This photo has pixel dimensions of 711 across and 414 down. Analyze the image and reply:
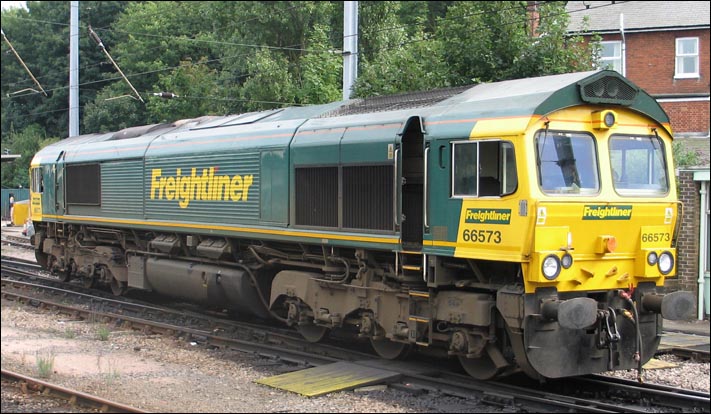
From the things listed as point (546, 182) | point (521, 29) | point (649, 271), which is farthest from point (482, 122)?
point (521, 29)

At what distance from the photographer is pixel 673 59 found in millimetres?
26969

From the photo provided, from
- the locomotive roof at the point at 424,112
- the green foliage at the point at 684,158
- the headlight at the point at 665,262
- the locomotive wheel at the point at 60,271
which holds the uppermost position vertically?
the locomotive roof at the point at 424,112

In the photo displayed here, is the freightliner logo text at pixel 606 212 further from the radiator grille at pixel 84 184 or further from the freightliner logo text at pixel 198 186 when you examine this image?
the radiator grille at pixel 84 184

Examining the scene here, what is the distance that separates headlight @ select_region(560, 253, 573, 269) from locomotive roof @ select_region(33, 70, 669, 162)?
60.1 inches

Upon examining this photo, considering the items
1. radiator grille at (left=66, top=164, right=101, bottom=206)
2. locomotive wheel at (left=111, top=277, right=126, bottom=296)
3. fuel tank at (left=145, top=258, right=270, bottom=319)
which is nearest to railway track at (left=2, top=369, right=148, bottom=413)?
fuel tank at (left=145, top=258, right=270, bottom=319)

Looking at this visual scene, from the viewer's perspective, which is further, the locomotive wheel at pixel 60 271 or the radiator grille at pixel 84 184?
the locomotive wheel at pixel 60 271

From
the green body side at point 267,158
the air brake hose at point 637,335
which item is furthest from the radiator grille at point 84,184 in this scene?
the air brake hose at point 637,335

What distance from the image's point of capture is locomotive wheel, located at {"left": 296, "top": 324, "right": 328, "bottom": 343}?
447 inches

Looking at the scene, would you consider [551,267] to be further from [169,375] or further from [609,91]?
[169,375]

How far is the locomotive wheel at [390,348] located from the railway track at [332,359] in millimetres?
157

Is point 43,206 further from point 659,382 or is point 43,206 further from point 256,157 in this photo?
point 659,382

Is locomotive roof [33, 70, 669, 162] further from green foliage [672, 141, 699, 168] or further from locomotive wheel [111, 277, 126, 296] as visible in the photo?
green foliage [672, 141, 699, 168]

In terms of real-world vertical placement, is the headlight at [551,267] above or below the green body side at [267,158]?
below

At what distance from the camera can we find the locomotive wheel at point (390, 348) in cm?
1011
